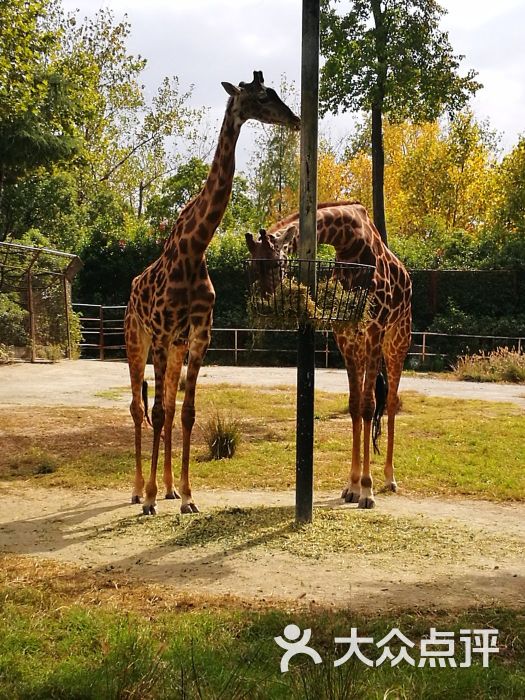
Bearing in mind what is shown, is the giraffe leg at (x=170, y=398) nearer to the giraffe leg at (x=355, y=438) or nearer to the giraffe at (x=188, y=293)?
the giraffe at (x=188, y=293)

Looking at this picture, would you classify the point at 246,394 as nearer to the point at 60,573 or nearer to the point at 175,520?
the point at 175,520

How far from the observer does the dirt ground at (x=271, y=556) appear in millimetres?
4785

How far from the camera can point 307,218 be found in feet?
20.4

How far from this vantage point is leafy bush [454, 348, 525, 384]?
19953 millimetres

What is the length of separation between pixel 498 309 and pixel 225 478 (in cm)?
1815

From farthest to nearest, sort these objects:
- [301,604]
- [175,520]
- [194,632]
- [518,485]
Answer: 1. [518,485]
2. [175,520]
3. [301,604]
4. [194,632]

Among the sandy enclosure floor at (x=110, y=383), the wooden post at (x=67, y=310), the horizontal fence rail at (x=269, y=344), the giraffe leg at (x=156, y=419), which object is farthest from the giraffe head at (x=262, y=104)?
the wooden post at (x=67, y=310)

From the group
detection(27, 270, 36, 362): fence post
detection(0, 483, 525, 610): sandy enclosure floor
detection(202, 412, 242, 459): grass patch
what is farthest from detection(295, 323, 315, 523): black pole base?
detection(27, 270, 36, 362): fence post

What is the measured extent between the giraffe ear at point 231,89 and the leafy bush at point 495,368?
1488 centimetres

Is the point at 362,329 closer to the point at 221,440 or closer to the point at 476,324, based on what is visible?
the point at 221,440

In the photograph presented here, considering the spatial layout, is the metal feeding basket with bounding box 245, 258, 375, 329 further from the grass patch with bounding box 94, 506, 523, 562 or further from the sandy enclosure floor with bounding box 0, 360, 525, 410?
the sandy enclosure floor with bounding box 0, 360, 525, 410

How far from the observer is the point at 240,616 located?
4.26 meters

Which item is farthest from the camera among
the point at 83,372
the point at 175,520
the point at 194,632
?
the point at 83,372

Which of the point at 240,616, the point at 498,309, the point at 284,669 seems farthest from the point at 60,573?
the point at 498,309
